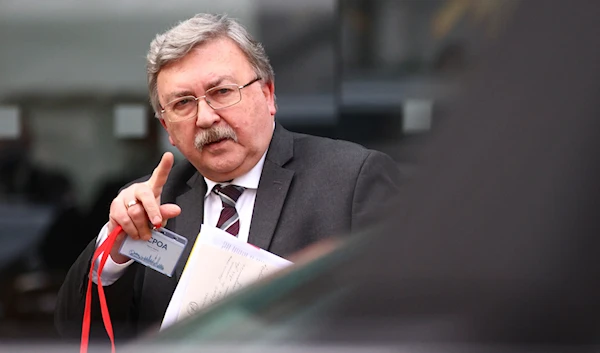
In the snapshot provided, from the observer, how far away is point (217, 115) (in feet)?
6.17

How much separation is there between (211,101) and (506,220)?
3.70ft

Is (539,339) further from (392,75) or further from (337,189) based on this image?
(392,75)

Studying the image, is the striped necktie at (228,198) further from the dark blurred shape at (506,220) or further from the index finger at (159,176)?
the dark blurred shape at (506,220)

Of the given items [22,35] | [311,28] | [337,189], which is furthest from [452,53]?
[22,35]

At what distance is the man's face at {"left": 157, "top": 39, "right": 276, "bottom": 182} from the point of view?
188 centimetres

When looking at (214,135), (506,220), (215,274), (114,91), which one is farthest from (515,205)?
(114,91)

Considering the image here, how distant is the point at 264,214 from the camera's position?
6.19 ft

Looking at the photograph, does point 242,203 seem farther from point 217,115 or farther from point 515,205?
point 515,205

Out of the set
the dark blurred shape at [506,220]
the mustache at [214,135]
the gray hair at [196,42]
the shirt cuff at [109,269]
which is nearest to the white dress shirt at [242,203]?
the shirt cuff at [109,269]

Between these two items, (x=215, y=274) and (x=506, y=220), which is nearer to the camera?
(x=506, y=220)

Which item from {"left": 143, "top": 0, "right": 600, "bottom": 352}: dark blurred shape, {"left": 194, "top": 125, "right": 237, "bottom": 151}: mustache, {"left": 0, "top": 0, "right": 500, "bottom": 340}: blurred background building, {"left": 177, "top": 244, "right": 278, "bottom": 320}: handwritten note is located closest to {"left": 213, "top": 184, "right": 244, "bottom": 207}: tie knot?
{"left": 194, "top": 125, "right": 237, "bottom": 151}: mustache

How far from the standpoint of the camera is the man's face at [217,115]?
1.88 metres

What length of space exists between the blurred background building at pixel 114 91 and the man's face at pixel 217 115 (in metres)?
0.84

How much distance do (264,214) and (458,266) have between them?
105cm
